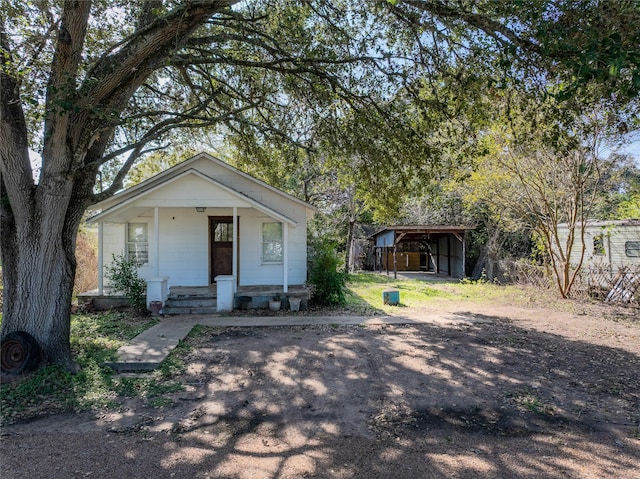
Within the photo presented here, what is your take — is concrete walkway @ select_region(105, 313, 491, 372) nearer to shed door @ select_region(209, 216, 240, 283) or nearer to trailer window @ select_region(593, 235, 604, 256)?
shed door @ select_region(209, 216, 240, 283)

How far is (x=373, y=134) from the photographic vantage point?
821cm

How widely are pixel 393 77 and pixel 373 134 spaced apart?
1224 mm

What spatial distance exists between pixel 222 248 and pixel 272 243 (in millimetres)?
1731

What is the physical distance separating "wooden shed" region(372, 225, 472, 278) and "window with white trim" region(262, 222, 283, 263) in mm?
9117

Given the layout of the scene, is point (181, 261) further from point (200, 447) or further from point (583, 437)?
point (583, 437)

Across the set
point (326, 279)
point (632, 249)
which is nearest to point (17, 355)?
point (326, 279)

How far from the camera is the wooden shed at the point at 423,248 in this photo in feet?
66.6

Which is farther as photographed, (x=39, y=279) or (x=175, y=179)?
(x=175, y=179)

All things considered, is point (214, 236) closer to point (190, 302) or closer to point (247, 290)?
point (247, 290)

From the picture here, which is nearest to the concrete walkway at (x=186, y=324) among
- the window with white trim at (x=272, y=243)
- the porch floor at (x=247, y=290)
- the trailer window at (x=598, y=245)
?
the porch floor at (x=247, y=290)

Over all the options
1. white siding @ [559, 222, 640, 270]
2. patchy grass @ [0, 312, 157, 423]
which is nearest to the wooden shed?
white siding @ [559, 222, 640, 270]

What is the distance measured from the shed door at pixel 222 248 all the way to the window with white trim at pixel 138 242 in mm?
2136

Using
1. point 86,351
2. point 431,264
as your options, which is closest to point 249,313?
point 86,351

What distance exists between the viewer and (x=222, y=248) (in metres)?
12.8
